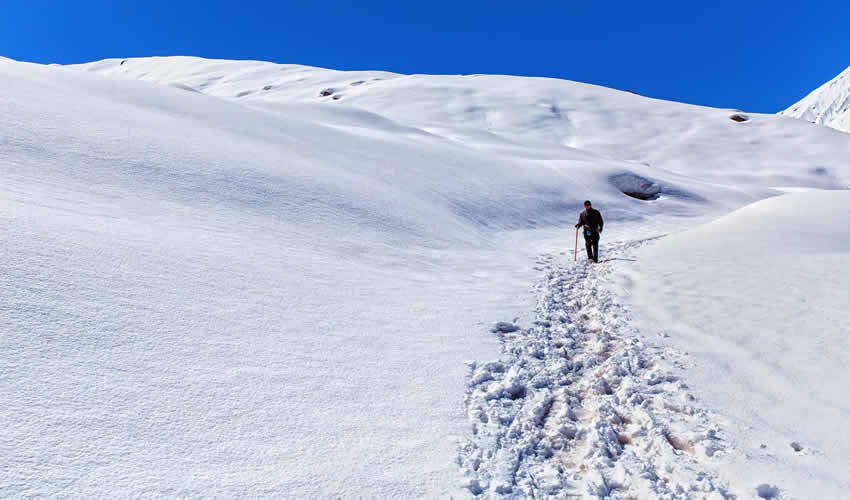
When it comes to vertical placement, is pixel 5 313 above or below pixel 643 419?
above

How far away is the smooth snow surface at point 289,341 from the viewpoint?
3393 millimetres

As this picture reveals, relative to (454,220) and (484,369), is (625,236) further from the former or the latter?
(484,369)

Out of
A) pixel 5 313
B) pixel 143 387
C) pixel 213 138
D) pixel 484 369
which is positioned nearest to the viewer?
pixel 143 387

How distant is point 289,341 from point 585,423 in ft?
10.1

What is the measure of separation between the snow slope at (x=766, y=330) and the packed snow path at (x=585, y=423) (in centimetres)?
33

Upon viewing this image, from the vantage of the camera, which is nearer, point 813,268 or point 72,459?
point 72,459

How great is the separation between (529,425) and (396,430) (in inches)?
47.7

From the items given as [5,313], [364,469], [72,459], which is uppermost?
[5,313]

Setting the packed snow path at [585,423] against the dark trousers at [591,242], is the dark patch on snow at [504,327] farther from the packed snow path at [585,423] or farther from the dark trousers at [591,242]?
the dark trousers at [591,242]

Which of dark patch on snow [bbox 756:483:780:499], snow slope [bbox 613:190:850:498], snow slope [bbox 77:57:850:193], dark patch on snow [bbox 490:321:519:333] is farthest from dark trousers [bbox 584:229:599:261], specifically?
snow slope [bbox 77:57:850:193]

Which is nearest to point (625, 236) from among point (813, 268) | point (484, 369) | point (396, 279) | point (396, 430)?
point (813, 268)

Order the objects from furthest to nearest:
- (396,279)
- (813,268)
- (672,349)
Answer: (813,268) → (396,279) → (672,349)

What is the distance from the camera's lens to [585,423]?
449cm

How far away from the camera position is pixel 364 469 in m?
3.51
